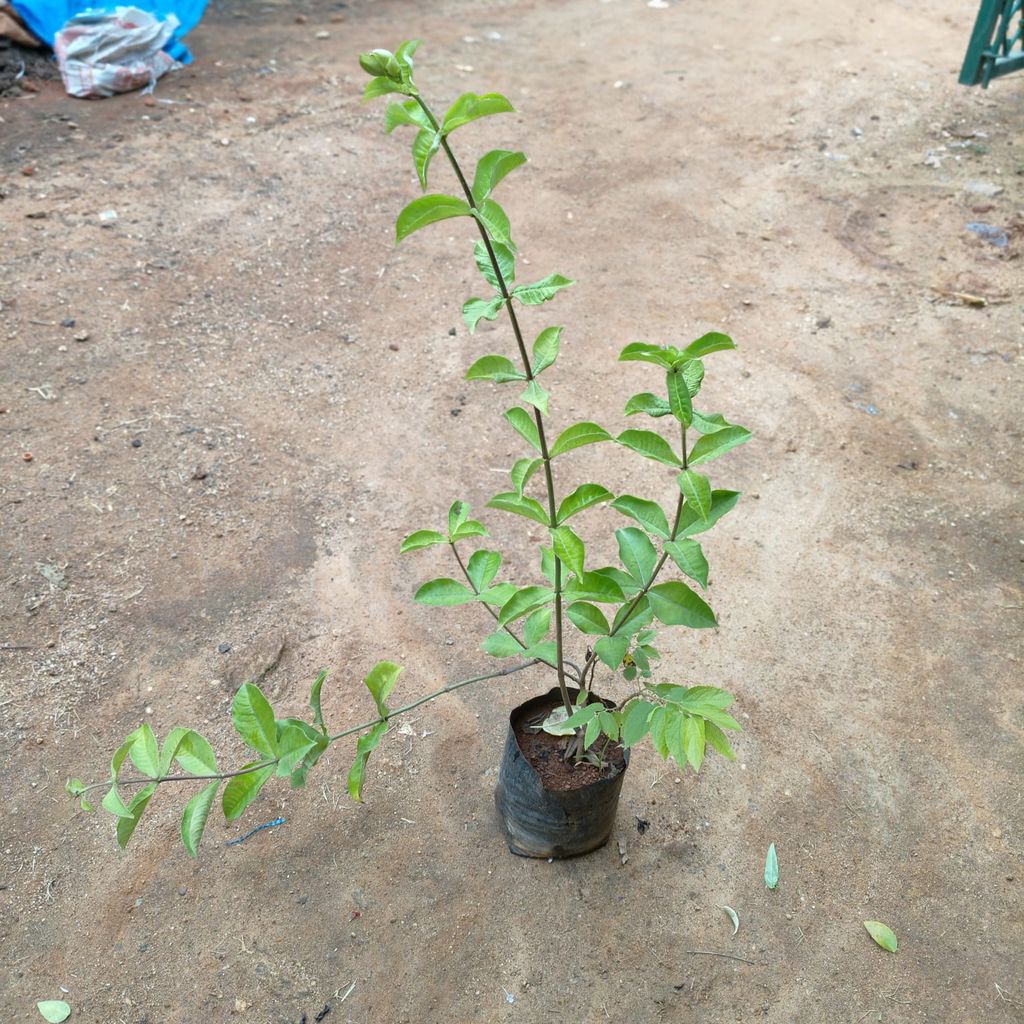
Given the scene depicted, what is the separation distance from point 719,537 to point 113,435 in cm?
215

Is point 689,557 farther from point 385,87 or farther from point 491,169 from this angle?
point 385,87

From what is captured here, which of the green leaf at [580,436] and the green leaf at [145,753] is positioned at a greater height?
the green leaf at [580,436]

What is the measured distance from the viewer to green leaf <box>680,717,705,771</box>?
1.71 metres

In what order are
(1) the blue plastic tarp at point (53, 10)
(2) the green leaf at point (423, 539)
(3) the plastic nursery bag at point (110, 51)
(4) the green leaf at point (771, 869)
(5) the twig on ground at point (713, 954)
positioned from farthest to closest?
(1) the blue plastic tarp at point (53, 10) → (3) the plastic nursery bag at point (110, 51) → (4) the green leaf at point (771, 869) → (5) the twig on ground at point (713, 954) → (2) the green leaf at point (423, 539)

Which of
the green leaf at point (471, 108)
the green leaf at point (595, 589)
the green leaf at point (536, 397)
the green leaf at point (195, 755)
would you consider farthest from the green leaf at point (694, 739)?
the green leaf at point (471, 108)

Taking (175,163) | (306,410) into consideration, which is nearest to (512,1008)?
(306,410)

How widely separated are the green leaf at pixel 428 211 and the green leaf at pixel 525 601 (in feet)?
2.33

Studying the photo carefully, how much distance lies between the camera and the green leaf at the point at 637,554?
1.89 m

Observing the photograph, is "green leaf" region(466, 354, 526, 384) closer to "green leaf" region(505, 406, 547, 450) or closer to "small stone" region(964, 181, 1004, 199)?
"green leaf" region(505, 406, 547, 450)

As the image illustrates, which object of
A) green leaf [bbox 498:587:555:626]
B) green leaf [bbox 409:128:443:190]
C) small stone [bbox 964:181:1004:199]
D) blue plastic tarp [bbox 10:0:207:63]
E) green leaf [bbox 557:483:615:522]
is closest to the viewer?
green leaf [bbox 409:128:443:190]

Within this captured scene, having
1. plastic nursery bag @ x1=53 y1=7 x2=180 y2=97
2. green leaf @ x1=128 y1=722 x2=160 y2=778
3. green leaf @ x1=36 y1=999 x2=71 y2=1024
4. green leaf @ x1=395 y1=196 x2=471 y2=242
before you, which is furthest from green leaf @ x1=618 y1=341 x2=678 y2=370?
plastic nursery bag @ x1=53 y1=7 x2=180 y2=97

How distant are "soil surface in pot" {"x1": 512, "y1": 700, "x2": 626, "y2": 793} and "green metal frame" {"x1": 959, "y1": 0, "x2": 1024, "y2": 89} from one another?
4.90m

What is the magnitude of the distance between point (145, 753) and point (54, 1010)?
0.73 metres

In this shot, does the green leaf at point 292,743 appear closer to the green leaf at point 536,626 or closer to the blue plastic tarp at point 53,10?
the green leaf at point 536,626
